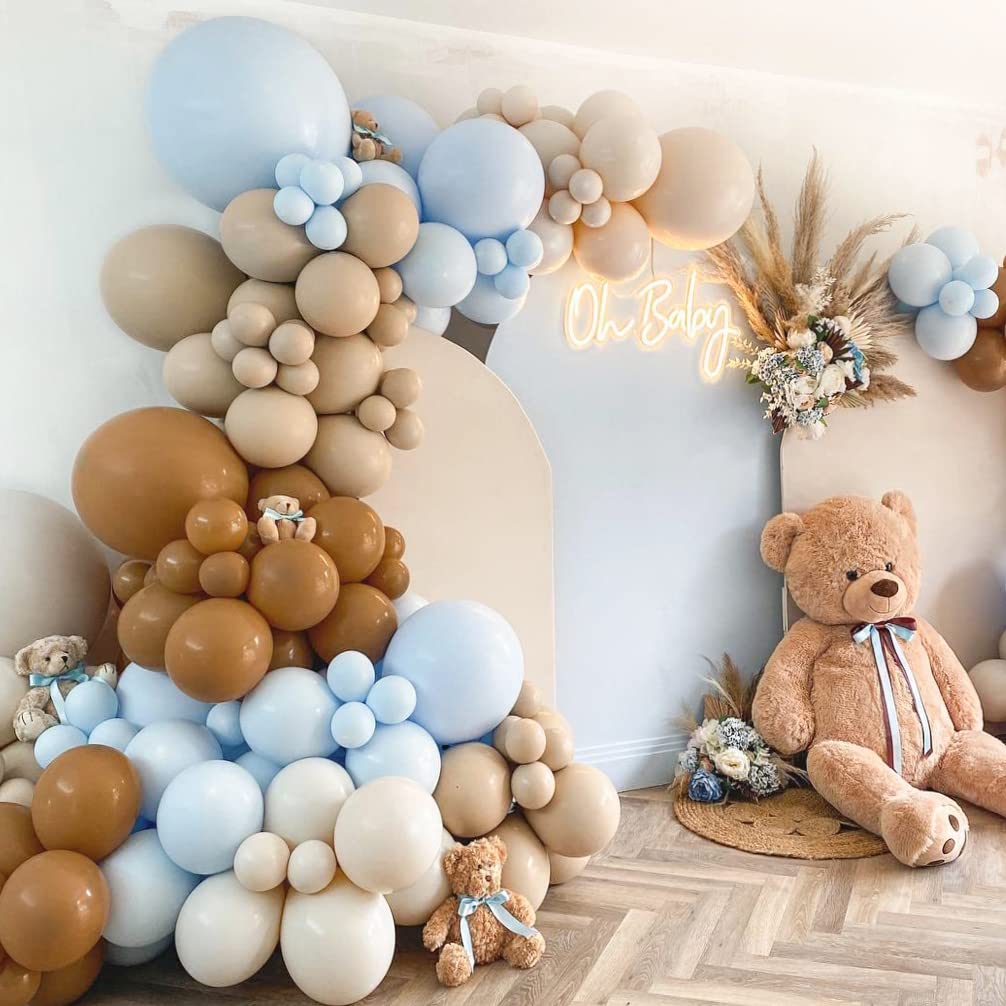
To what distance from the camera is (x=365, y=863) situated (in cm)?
202

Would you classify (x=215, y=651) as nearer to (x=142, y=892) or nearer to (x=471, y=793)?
(x=142, y=892)

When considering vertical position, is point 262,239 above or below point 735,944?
above

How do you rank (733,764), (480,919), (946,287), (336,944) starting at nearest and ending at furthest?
1. (336,944)
2. (480,919)
3. (733,764)
4. (946,287)

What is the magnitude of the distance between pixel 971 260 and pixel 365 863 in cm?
266

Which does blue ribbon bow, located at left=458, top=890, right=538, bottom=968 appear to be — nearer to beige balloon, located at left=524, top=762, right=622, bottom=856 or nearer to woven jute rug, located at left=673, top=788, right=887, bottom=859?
beige balloon, located at left=524, top=762, right=622, bottom=856

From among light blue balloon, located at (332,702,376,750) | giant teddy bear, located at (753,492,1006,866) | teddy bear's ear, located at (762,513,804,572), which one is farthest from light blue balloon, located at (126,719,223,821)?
teddy bear's ear, located at (762,513,804,572)

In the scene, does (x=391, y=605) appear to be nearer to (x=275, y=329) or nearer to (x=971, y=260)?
(x=275, y=329)

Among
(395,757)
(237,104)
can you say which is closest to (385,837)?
(395,757)

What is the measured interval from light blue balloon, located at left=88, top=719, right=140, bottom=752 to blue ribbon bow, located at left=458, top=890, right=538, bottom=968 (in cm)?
76

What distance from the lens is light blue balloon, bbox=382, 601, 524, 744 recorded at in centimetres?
229

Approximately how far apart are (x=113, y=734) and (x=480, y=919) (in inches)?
33.2

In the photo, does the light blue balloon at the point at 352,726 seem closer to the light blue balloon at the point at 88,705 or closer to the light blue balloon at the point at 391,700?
the light blue balloon at the point at 391,700

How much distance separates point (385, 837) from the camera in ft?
6.64

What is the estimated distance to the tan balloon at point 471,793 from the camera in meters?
2.28
